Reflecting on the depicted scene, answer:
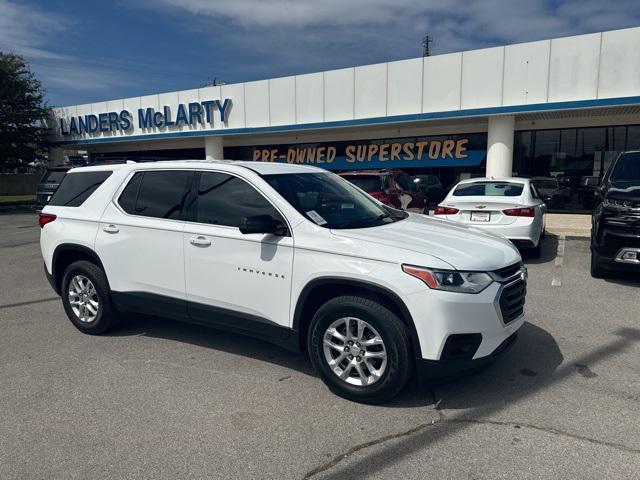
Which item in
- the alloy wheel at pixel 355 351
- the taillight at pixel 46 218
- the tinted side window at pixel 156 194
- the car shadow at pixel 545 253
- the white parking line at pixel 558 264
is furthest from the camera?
the car shadow at pixel 545 253

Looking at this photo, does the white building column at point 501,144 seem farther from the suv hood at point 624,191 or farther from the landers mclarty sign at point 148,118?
the landers mclarty sign at point 148,118

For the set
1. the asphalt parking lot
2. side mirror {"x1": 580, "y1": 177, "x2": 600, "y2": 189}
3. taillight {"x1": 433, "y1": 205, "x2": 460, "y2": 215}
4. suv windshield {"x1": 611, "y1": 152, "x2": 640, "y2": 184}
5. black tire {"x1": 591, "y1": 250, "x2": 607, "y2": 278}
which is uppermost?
suv windshield {"x1": 611, "y1": 152, "x2": 640, "y2": 184}

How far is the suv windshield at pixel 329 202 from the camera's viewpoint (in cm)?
400

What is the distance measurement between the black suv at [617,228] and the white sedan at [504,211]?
107 cm

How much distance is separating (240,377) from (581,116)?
15.5m

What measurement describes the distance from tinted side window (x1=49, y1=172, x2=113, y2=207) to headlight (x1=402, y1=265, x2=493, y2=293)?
3537mm

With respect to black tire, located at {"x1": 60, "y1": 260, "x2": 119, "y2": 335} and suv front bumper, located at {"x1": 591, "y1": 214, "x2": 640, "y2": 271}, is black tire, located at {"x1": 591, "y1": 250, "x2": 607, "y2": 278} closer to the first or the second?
suv front bumper, located at {"x1": 591, "y1": 214, "x2": 640, "y2": 271}

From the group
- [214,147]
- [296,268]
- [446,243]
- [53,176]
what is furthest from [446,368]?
[214,147]

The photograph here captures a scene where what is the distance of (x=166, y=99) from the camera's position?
74.3 ft

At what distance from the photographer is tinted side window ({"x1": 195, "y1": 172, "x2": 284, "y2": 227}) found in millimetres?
4082

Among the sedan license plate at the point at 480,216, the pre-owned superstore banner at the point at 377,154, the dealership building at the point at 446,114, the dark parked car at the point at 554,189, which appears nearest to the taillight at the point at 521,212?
the sedan license plate at the point at 480,216

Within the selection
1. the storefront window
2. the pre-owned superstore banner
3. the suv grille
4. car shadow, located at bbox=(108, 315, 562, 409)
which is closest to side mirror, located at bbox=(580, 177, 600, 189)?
car shadow, located at bbox=(108, 315, 562, 409)

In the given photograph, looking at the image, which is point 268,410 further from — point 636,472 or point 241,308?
point 636,472

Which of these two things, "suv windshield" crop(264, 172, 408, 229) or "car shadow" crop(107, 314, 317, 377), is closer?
"suv windshield" crop(264, 172, 408, 229)
